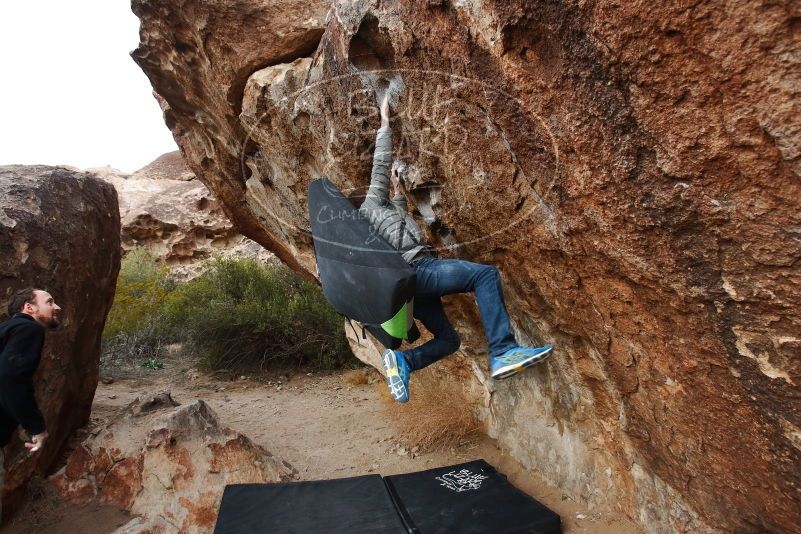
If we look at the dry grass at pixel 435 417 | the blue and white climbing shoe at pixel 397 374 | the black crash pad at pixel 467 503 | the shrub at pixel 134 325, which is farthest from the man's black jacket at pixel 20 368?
the shrub at pixel 134 325

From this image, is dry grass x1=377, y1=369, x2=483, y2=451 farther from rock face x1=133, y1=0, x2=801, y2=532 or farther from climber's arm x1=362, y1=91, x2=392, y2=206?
climber's arm x1=362, y1=91, x2=392, y2=206

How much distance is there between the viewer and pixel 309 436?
5281mm

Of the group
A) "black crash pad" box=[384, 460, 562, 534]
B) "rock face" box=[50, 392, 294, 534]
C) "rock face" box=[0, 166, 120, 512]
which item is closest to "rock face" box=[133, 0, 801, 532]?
"black crash pad" box=[384, 460, 562, 534]

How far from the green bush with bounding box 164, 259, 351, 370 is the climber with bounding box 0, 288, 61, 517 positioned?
4863mm

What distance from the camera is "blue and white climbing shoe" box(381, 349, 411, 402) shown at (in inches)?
109

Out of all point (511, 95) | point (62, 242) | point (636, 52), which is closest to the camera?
point (636, 52)

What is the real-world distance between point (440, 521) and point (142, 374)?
20.1ft

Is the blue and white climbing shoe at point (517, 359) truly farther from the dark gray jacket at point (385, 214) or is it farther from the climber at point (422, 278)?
the dark gray jacket at point (385, 214)

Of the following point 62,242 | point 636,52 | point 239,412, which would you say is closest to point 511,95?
point 636,52

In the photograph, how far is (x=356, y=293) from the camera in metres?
2.61

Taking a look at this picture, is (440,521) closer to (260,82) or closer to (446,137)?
(446,137)

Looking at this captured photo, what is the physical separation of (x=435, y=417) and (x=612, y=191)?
10.0ft

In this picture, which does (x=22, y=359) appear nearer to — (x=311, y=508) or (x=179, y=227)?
(x=311, y=508)

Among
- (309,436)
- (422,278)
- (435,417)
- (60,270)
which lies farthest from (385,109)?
(309,436)
